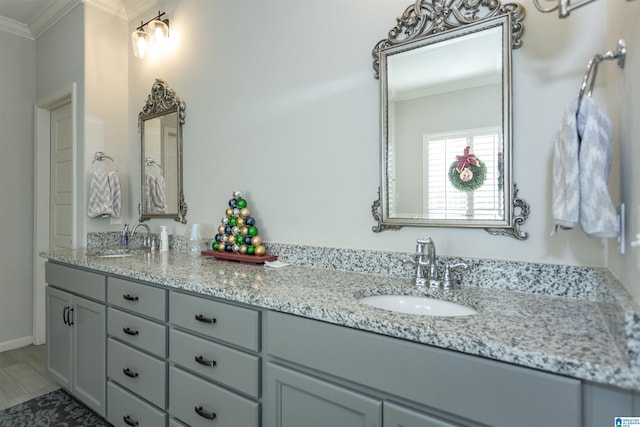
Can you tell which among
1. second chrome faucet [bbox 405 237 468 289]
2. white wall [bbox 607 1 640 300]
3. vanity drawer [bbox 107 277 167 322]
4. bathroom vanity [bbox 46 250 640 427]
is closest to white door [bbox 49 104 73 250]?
bathroom vanity [bbox 46 250 640 427]

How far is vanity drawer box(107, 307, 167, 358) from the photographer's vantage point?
1541 mm

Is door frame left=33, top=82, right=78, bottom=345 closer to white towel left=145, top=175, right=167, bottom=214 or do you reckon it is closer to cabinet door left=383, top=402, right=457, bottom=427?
white towel left=145, top=175, right=167, bottom=214

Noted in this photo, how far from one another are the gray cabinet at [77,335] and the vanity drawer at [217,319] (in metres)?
0.66

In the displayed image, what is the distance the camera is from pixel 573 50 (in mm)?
1180

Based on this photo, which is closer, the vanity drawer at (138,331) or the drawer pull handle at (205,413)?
the drawer pull handle at (205,413)

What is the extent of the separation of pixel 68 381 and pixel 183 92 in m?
1.95


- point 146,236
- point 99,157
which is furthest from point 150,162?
point 146,236

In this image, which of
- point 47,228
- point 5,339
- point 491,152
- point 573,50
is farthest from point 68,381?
point 573,50

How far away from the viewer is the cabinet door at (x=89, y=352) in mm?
1849

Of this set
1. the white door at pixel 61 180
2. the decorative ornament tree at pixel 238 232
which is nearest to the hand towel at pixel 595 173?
the decorative ornament tree at pixel 238 232

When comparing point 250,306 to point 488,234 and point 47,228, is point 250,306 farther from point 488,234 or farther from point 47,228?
point 47,228

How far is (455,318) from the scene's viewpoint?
941 mm

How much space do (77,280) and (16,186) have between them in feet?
5.49

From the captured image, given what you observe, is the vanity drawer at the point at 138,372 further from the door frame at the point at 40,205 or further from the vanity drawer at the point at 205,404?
the door frame at the point at 40,205
